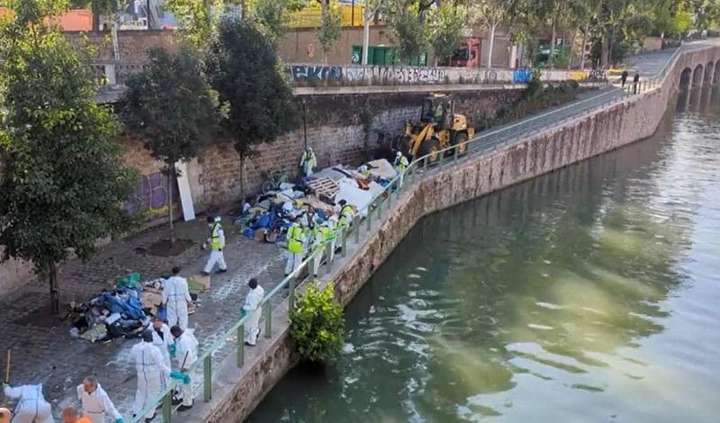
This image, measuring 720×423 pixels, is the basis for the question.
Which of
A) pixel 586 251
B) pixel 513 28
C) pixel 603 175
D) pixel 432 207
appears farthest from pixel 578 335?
pixel 513 28

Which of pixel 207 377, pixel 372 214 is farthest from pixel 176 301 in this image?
pixel 372 214

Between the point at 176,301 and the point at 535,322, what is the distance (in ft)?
30.3

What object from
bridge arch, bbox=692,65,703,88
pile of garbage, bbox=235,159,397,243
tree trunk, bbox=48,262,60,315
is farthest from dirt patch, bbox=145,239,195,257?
bridge arch, bbox=692,65,703,88

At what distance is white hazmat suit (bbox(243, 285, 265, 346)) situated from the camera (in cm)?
1303

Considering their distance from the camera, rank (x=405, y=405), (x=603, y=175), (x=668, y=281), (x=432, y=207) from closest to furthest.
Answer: (x=405, y=405) → (x=668, y=281) → (x=432, y=207) → (x=603, y=175)

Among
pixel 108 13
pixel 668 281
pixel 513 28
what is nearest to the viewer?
pixel 668 281

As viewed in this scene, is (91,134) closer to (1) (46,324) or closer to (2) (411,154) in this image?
(1) (46,324)

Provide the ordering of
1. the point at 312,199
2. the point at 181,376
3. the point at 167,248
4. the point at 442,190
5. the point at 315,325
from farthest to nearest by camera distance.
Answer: the point at 442,190, the point at 312,199, the point at 167,248, the point at 315,325, the point at 181,376

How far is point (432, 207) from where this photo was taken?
27281 millimetres

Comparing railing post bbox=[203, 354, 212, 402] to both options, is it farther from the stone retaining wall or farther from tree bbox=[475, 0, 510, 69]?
tree bbox=[475, 0, 510, 69]

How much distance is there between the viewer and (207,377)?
11.3m

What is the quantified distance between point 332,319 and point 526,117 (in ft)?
85.4

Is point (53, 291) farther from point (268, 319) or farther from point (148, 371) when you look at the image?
point (148, 371)

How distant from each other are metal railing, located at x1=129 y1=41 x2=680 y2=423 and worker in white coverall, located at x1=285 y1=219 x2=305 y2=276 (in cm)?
26
